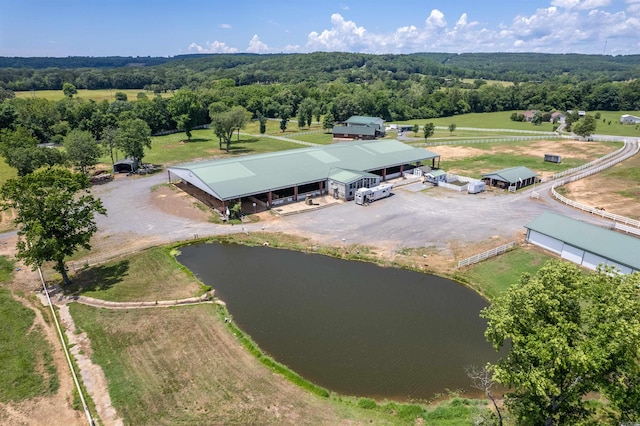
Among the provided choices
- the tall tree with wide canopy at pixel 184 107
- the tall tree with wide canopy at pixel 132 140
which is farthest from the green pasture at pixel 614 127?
the tall tree with wide canopy at pixel 132 140

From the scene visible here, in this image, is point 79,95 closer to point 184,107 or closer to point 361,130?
point 184,107

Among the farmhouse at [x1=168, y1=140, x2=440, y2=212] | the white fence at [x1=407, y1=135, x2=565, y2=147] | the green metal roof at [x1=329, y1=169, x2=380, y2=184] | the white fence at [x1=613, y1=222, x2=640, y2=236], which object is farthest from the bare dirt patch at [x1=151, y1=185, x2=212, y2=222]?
the white fence at [x1=407, y1=135, x2=565, y2=147]

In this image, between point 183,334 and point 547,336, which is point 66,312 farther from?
point 547,336

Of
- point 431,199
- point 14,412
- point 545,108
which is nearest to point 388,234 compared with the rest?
point 431,199

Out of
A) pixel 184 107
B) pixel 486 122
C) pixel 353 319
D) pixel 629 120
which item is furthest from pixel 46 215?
pixel 629 120

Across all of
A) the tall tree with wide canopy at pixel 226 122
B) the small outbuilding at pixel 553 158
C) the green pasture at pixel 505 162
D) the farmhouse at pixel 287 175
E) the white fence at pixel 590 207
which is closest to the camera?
the white fence at pixel 590 207

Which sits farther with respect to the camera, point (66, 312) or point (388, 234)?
point (388, 234)

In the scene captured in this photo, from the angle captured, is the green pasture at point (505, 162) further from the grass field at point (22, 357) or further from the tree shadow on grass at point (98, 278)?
the grass field at point (22, 357)
